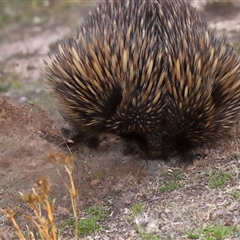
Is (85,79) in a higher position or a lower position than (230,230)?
higher

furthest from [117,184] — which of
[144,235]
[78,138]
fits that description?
[144,235]

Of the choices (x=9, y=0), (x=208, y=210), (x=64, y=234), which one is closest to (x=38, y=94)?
(x=64, y=234)

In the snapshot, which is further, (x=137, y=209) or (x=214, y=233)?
(x=137, y=209)

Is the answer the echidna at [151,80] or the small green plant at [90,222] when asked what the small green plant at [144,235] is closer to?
the small green plant at [90,222]

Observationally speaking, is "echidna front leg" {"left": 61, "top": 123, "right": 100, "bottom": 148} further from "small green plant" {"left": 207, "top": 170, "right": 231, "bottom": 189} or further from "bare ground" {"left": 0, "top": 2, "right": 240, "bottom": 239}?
"small green plant" {"left": 207, "top": 170, "right": 231, "bottom": 189}

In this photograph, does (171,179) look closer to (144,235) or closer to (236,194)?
(236,194)

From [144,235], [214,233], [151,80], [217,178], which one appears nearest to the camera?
[214,233]

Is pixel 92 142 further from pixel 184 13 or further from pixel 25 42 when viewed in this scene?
pixel 25 42

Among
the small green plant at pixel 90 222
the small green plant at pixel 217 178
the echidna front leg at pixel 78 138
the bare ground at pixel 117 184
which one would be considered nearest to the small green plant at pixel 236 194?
the bare ground at pixel 117 184
